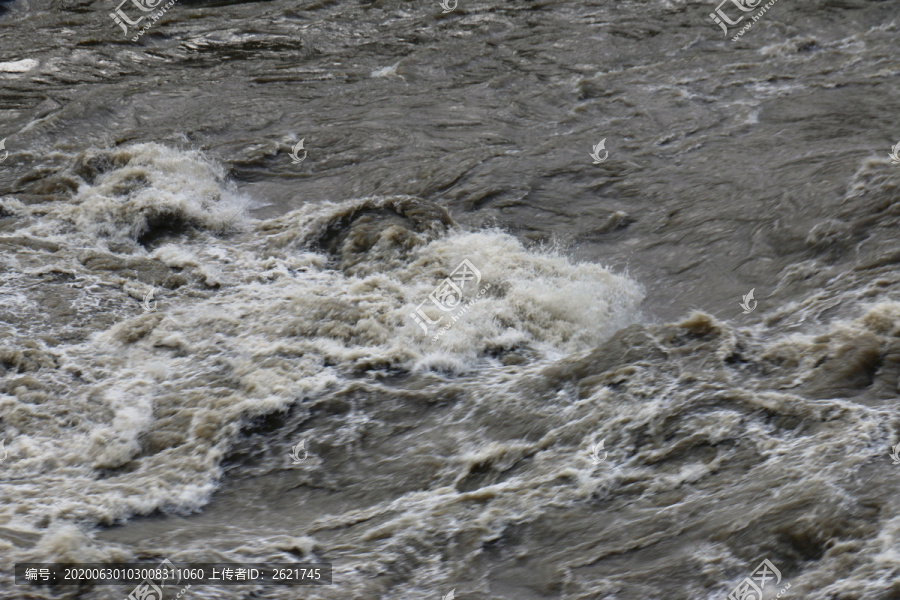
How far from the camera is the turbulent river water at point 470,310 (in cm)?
409

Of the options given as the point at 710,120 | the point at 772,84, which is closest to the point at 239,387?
the point at 710,120

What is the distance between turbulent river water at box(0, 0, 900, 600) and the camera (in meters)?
4.09

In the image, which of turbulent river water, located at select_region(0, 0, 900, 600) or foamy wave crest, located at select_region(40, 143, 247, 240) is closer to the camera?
turbulent river water, located at select_region(0, 0, 900, 600)

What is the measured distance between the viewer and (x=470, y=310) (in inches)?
247

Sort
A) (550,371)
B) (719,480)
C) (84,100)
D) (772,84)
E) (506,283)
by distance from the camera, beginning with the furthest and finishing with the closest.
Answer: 1. (84,100)
2. (772,84)
3. (506,283)
4. (550,371)
5. (719,480)

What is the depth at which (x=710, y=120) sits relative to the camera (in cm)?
861

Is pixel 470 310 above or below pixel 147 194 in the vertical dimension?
below

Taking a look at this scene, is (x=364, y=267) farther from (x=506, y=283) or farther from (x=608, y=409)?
(x=608, y=409)

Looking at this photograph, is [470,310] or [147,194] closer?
[470,310]

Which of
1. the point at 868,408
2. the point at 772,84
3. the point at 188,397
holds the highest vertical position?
the point at 772,84

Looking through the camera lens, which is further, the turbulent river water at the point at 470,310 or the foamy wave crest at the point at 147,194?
the foamy wave crest at the point at 147,194


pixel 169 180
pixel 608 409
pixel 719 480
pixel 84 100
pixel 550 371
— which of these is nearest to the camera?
pixel 719 480

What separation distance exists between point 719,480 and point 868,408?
32.1 inches

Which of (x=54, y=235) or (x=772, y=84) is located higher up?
(x=772, y=84)
